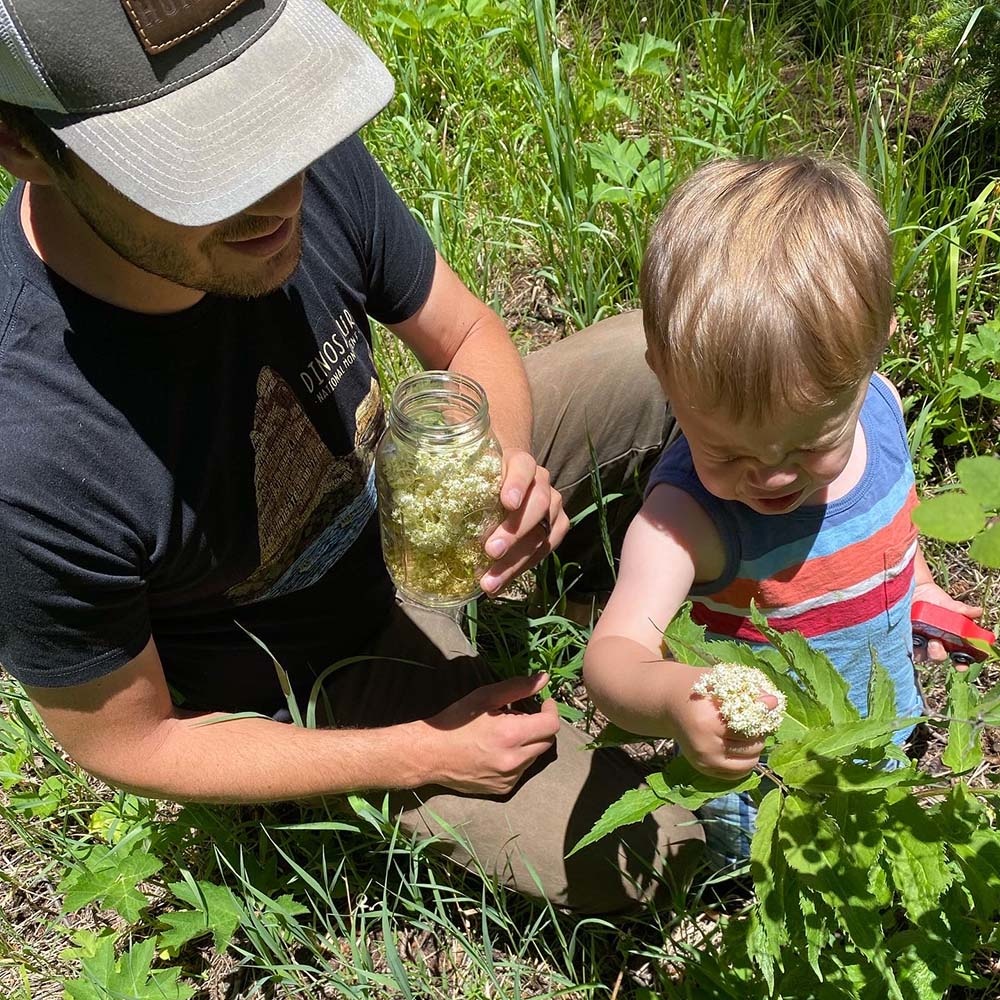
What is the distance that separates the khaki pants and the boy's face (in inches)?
28.4

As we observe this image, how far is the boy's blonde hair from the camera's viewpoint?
1452 millimetres

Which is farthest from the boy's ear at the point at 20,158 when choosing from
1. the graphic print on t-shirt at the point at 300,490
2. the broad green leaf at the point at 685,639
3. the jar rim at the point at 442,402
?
the broad green leaf at the point at 685,639

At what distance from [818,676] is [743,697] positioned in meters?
0.11

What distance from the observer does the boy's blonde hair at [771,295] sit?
57.2 inches

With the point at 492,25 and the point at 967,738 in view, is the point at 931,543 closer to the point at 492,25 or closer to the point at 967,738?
the point at 967,738

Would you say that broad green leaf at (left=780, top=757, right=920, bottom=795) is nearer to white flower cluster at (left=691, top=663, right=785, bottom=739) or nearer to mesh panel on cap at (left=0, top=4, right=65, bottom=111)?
white flower cluster at (left=691, top=663, right=785, bottom=739)

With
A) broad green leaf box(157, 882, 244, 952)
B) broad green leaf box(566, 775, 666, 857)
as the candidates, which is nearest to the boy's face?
broad green leaf box(566, 775, 666, 857)

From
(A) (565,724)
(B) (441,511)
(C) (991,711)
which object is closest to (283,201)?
(B) (441,511)

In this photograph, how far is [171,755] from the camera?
1.80 metres

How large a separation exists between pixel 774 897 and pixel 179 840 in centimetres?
136

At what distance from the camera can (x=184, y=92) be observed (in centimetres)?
142

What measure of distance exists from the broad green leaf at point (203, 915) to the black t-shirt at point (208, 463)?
1.17 ft

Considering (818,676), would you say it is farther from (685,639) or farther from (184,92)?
(184,92)

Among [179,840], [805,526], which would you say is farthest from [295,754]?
[805,526]
